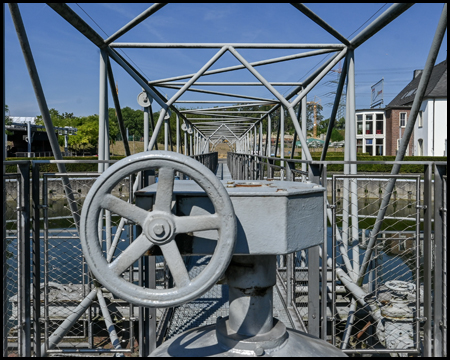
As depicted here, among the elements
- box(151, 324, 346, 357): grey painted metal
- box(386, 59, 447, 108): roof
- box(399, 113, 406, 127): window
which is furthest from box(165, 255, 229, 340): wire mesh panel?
box(399, 113, 406, 127): window

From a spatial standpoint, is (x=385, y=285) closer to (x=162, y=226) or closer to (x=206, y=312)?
(x=206, y=312)

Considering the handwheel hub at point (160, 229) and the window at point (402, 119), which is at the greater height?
the window at point (402, 119)

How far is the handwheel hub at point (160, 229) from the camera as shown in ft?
6.27

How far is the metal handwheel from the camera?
6.27ft

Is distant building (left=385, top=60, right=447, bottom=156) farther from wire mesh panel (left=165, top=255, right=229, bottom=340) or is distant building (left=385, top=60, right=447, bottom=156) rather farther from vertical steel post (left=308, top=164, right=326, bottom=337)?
vertical steel post (left=308, top=164, right=326, bottom=337)

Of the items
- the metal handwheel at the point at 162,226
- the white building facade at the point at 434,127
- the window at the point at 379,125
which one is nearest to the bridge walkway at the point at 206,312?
the metal handwheel at the point at 162,226

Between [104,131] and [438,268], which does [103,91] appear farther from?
[438,268]

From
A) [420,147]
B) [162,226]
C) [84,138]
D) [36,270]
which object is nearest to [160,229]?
[162,226]

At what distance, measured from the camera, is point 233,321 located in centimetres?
234

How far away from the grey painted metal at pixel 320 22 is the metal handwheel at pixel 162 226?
4.11 m

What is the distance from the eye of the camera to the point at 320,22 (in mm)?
5898

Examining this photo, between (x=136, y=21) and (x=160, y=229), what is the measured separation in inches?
180

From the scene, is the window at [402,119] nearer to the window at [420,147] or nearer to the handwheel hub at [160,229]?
the window at [420,147]

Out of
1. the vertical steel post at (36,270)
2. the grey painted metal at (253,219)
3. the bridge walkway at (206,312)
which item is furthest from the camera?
the bridge walkway at (206,312)
